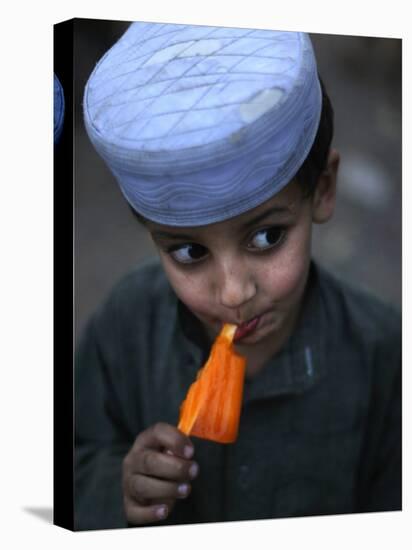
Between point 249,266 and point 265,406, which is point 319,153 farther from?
point 265,406

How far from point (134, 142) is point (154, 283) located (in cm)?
61

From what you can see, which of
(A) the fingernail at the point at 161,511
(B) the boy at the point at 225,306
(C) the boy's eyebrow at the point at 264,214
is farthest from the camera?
(A) the fingernail at the point at 161,511

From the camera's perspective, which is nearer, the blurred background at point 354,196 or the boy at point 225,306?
the boy at point 225,306

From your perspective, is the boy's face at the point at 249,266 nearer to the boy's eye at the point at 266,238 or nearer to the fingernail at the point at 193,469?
the boy's eye at the point at 266,238

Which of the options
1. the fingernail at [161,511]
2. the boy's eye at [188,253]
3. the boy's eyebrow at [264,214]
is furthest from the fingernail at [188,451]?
the boy's eyebrow at [264,214]

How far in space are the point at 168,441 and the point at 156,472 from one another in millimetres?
128

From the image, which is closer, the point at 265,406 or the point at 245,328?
the point at 245,328

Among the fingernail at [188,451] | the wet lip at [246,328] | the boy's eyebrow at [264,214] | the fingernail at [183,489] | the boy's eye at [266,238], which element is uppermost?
the boy's eyebrow at [264,214]

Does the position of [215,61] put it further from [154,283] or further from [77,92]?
[154,283]

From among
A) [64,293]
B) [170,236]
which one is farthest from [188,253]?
[64,293]

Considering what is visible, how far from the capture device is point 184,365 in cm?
590

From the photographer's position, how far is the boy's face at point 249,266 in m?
5.73

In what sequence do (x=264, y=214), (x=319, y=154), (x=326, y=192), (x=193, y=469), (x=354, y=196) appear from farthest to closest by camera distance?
(x=354, y=196) < (x=326, y=192) < (x=319, y=154) < (x=193, y=469) < (x=264, y=214)

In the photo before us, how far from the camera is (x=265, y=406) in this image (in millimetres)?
5996
